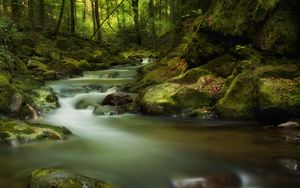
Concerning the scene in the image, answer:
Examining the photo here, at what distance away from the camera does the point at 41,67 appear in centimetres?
1831

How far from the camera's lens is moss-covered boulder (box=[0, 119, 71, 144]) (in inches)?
344

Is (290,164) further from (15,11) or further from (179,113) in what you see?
(15,11)

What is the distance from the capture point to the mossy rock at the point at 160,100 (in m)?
12.0

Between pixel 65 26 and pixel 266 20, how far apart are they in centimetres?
2429

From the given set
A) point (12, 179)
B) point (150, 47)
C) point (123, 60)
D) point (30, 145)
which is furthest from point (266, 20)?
point (150, 47)

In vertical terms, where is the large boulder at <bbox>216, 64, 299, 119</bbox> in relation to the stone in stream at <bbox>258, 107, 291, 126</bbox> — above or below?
above

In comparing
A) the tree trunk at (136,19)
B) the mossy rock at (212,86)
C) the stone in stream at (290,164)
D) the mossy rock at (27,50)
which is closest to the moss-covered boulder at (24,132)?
the mossy rock at (212,86)

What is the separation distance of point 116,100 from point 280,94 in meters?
5.22

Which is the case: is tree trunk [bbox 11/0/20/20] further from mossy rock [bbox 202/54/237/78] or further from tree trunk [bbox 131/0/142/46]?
mossy rock [bbox 202/54/237/78]

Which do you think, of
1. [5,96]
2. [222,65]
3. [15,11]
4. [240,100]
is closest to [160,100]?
[240,100]

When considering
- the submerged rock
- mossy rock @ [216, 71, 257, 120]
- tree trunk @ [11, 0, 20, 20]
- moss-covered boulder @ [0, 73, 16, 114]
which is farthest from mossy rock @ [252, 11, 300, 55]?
tree trunk @ [11, 0, 20, 20]

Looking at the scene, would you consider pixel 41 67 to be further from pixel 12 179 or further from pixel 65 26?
pixel 65 26

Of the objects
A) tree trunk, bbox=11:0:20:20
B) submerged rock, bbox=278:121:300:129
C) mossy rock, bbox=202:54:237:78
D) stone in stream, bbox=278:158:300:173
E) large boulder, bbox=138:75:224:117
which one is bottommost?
stone in stream, bbox=278:158:300:173

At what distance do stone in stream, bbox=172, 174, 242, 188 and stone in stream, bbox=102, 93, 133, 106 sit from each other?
668 centimetres
